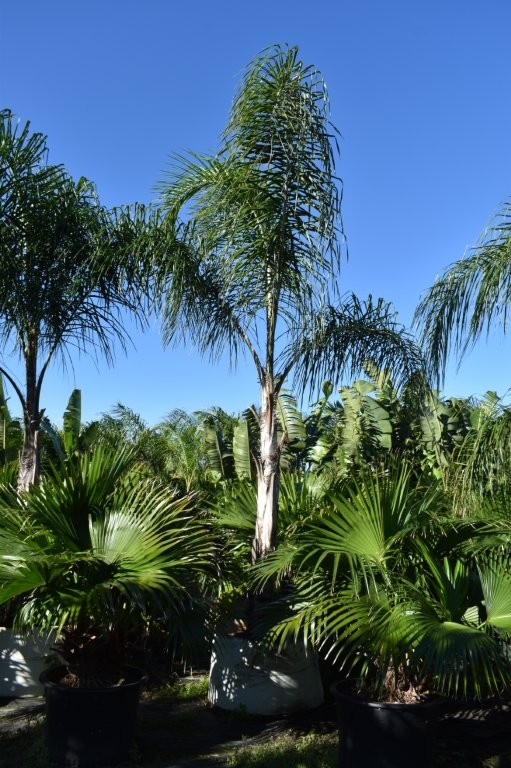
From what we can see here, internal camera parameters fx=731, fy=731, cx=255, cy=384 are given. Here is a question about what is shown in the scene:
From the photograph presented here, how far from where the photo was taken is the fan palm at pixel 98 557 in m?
5.09

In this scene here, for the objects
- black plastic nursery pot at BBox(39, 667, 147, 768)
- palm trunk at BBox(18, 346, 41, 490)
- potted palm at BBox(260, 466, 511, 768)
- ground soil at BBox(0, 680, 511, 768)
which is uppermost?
palm trunk at BBox(18, 346, 41, 490)

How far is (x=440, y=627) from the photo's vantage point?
4.82 metres

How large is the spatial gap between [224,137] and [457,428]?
6804 mm

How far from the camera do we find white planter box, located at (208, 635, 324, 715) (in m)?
6.61

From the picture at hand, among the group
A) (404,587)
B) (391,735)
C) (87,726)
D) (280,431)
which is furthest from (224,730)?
(280,431)

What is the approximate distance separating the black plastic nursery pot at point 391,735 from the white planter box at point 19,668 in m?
3.38

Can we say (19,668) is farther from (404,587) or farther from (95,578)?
(404,587)

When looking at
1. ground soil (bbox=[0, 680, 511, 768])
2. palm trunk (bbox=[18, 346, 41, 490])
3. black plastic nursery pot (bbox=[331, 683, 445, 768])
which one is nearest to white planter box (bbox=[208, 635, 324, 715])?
ground soil (bbox=[0, 680, 511, 768])

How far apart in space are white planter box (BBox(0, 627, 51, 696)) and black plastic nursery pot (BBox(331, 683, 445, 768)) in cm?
338

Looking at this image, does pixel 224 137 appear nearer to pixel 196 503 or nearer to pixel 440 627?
pixel 196 503

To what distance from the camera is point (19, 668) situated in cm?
711

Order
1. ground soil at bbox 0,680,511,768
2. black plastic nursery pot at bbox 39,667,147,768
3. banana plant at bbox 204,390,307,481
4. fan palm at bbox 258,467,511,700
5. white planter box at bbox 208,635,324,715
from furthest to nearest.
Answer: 1. banana plant at bbox 204,390,307,481
2. white planter box at bbox 208,635,324,715
3. ground soil at bbox 0,680,511,768
4. black plastic nursery pot at bbox 39,667,147,768
5. fan palm at bbox 258,467,511,700

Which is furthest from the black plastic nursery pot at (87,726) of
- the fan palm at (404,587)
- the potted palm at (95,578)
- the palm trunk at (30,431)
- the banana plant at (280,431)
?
the banana plant at (280,431)

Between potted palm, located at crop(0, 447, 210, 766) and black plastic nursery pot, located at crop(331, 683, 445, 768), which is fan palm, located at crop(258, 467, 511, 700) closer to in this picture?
black plastic nursery pot, located at crop(331, 683, 445, 768)
